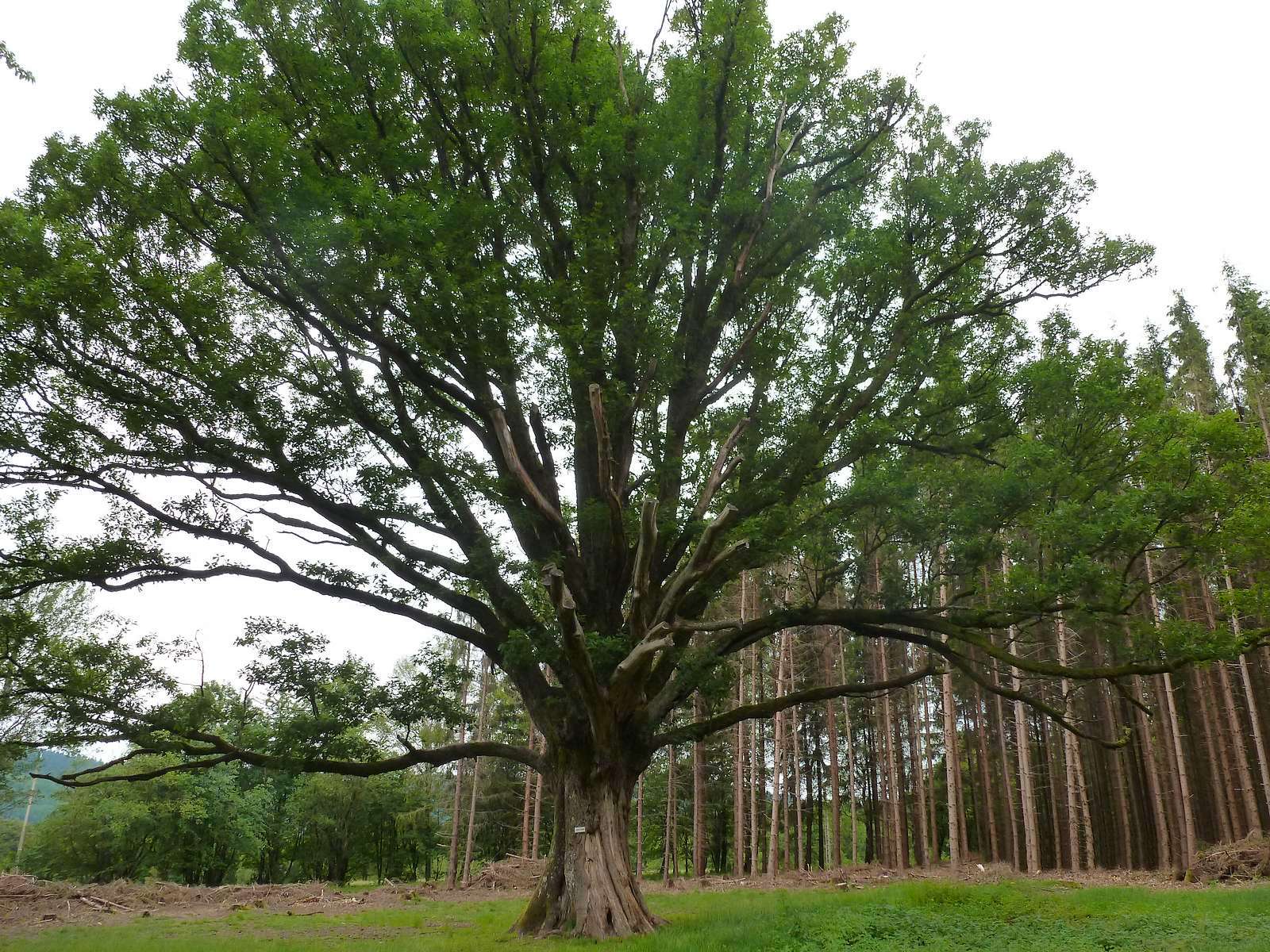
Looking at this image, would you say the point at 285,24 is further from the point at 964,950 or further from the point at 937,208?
the point at 964,950

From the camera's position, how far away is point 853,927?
9.08 meters

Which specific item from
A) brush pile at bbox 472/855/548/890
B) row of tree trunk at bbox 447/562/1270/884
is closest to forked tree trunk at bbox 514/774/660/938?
row of tree trunk at bbox 447/562/1270/884

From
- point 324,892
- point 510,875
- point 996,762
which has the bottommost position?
point 324,892

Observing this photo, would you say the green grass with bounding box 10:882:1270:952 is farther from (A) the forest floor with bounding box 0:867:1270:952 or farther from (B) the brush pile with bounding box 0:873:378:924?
(B) the brush pile with bounding box 0:873:378:924

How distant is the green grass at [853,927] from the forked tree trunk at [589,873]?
1.73 feet

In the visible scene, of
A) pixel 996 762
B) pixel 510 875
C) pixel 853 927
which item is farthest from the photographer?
pixel 996 762

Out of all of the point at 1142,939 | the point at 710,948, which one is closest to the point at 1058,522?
the point at 1142,939

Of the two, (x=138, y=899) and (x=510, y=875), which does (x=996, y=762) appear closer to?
(x=510, y=875)

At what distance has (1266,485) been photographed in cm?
1036

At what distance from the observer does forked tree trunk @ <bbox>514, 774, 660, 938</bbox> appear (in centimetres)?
989

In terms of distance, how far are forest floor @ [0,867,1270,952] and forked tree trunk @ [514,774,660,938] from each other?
0.60m

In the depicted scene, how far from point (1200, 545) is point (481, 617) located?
31.1 feet

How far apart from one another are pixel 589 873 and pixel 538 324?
290 inches

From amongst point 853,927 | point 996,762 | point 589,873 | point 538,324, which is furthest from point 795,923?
point 996,762
